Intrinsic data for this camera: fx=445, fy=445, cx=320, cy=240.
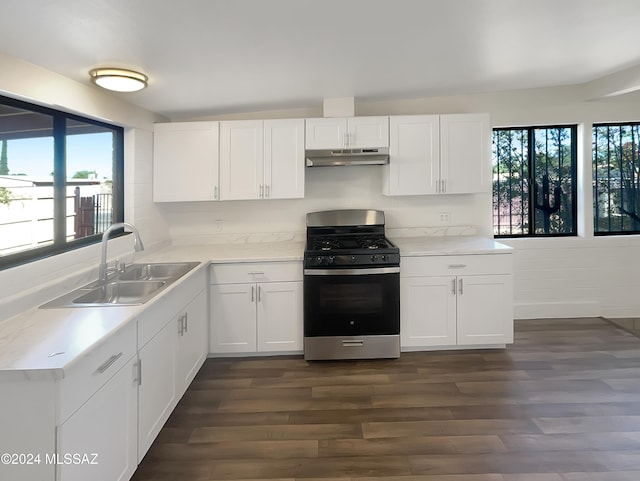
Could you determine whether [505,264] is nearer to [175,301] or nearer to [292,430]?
[292,430]

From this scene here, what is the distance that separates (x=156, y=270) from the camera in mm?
3283

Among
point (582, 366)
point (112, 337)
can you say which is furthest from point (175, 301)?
point (582, 366)

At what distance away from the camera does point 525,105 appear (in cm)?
451

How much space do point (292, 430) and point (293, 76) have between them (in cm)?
233

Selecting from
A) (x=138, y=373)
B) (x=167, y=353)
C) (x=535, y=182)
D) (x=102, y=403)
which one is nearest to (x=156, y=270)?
(x=167, y=353)

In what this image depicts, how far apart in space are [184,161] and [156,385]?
7.12 ft

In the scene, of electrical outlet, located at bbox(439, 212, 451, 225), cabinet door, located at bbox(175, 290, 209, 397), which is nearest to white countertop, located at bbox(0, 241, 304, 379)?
cabinet door, located at bbox(175, 290, 209, 397)

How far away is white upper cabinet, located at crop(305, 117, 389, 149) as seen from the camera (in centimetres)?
391

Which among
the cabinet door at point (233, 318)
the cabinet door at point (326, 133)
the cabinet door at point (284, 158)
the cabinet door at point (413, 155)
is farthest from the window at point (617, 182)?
the cabinet door at point (233, 318)

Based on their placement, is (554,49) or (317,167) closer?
(554,49)

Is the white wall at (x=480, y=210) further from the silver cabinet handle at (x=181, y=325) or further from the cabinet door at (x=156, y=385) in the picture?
the cabinet door at (x=156, y=385)

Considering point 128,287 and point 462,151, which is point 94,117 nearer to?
point 128,287

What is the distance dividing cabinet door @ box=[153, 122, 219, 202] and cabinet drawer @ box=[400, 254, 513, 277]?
6.01 feet

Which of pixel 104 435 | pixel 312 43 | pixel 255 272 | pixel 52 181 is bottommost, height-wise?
pixel 104 435
